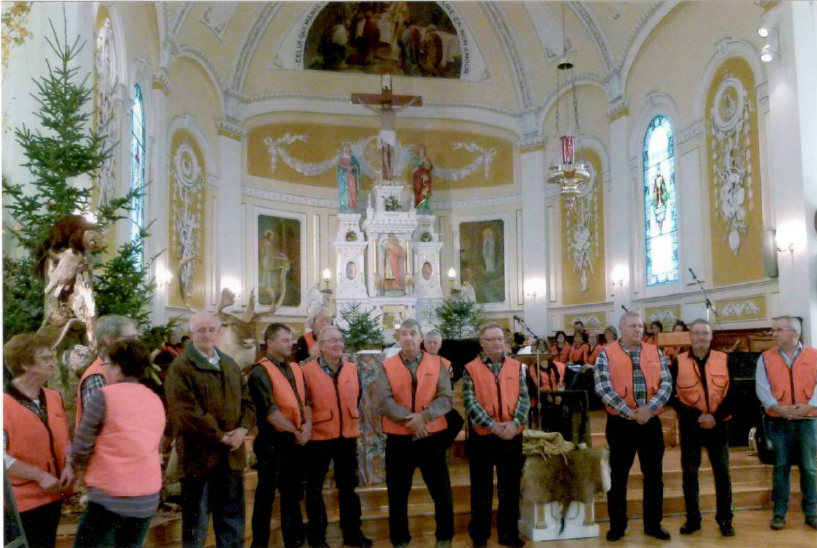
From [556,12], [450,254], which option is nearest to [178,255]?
[450,254]

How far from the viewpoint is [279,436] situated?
14.7ft

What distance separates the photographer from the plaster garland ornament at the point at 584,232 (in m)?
14.6

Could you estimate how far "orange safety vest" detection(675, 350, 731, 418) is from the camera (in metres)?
5.16

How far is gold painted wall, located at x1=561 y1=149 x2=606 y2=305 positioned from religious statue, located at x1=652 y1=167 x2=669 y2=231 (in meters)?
1.66

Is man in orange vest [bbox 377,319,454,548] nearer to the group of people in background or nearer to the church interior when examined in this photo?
the group of people in background

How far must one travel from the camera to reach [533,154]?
16344 millimetres

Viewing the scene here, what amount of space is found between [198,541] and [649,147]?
11.4m

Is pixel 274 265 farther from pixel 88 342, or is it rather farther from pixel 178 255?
pixel 88 342

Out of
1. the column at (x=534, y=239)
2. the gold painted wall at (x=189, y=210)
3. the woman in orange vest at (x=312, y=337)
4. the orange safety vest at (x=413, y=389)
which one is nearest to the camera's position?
the orange safety vest at (x=413, y=389)

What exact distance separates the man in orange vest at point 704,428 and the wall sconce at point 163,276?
8.24 m

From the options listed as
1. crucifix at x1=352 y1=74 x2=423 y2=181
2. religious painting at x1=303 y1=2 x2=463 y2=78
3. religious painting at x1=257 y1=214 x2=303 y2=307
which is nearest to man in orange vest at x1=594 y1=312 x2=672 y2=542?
crucifix at x1=352 y1=74 x2=423 y2=181

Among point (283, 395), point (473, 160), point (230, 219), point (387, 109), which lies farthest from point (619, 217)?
point (283, 395)

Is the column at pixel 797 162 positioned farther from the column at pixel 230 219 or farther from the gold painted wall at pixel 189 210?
the column at pixel 230 219

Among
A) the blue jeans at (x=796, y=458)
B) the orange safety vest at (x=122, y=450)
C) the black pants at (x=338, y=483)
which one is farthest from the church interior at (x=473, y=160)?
the orange safety vest at (x=122, y=450)
